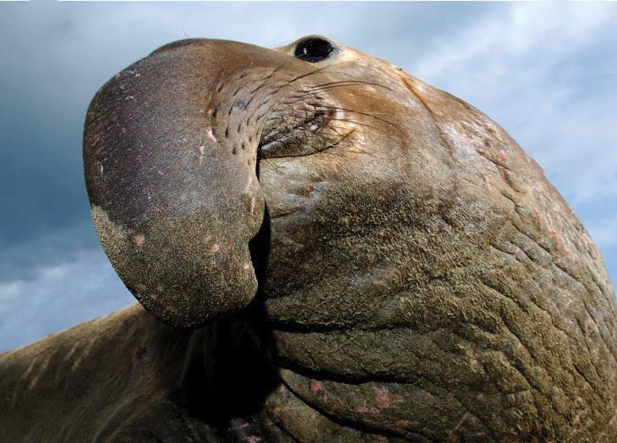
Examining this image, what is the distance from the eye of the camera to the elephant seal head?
1732 millimetres

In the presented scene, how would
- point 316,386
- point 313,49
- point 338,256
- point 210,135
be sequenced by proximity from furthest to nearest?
point 313,49, point 316,386, point 338,256, point 210,135

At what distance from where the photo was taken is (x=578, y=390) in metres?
2.63

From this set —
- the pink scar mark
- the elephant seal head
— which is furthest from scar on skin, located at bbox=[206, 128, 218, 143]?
the pink scar mark

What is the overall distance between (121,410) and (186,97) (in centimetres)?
179

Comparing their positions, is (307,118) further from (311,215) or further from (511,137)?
(511,137)

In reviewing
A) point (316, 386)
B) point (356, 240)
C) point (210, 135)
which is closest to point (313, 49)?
point (356, 240)

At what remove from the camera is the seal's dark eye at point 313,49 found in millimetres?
2730

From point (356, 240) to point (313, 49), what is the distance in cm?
95

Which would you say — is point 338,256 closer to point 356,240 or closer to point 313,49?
point 356,240

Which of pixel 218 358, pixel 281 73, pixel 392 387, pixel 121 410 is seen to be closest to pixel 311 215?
pixel 281 73

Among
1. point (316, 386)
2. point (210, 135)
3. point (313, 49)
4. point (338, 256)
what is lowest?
point (316, 386)

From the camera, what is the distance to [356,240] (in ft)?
7.14

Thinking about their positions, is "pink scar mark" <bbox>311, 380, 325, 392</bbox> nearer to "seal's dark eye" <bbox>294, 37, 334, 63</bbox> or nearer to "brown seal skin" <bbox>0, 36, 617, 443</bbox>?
"brown seal skin" <bbox>0, 36, 617, 443</bbox>

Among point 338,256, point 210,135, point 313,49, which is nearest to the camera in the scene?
point 210,135
